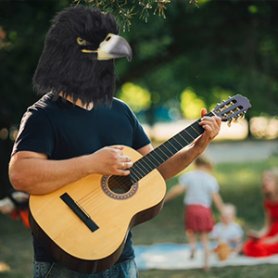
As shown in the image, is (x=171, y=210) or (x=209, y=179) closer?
(x=209, y=179)

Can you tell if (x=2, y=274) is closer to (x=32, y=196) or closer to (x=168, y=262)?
(x=168, y=262)

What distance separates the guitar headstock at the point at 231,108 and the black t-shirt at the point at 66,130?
1.52ft

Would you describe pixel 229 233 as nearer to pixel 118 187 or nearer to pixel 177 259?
pixel 177 259

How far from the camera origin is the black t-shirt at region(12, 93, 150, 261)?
3.06 m

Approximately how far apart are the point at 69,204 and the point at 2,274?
499 cm

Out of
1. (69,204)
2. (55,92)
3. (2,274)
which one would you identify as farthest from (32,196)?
(2,274)

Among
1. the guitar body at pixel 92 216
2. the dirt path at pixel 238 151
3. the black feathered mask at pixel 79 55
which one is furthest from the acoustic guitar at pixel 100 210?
the dirt path at pixel 238 151

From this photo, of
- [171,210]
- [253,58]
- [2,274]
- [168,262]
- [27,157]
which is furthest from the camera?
[171,210]

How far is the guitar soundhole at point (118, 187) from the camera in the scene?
10.6 feet

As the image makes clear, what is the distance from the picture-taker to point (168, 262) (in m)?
8.35

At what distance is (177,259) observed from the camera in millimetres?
8516

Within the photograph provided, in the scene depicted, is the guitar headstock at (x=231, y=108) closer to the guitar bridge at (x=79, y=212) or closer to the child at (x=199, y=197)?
the guitar bridge at (x=79, y=212)

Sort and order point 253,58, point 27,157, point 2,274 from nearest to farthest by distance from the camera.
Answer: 1. point 27,157
2. point 2,274
3. point 253,58

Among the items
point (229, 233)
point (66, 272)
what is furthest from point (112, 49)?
point (229, 233)
